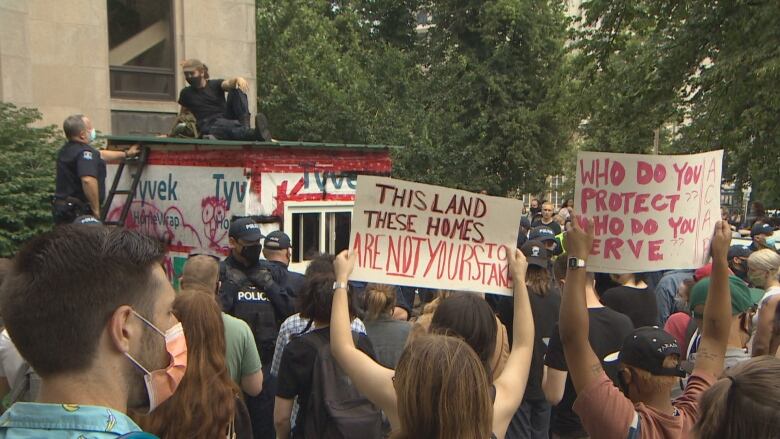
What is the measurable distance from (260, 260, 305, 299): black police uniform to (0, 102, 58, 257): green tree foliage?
5.55m

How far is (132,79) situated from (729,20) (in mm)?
11325

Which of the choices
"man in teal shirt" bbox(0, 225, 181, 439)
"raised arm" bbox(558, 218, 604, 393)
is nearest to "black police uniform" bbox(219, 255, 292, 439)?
"raised arm" bbox(558, 218, 604, 393)

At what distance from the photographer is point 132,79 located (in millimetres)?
15445

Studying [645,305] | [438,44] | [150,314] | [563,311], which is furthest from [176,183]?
[438,44]

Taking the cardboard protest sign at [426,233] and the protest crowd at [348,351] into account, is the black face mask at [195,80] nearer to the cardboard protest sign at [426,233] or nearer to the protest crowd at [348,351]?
the protest crowd at [348,351]

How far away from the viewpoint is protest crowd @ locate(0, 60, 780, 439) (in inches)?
68.8

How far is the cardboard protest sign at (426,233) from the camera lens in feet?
12.8

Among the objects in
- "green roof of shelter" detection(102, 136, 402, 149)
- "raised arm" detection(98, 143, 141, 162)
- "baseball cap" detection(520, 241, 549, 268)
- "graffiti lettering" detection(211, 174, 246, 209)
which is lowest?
"baseball cap" detection(520, 241, 549, 268)

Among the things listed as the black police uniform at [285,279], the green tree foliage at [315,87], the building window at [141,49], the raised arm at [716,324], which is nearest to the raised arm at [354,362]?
the raised arm at [716,324]

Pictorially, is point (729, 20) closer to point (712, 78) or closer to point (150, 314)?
point (712, 78)

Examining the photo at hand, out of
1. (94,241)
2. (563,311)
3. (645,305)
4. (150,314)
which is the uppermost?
(94,241)

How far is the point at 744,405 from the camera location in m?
1.90

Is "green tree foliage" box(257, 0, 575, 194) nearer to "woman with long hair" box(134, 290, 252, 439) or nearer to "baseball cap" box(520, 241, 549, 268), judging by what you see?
"baseball cap" box(520, 241, 549, 268)

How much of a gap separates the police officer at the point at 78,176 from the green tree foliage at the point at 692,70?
864 centimetres
